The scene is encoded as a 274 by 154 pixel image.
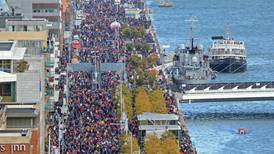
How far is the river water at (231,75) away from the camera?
2726 inches

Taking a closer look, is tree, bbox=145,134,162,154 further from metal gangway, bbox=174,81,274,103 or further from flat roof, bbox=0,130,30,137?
metal gangway, bbox=174,81,274,103

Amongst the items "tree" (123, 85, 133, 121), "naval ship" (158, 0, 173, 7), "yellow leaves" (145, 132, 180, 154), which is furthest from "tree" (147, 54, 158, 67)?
"naval ship" (158, 0, 173, 7)

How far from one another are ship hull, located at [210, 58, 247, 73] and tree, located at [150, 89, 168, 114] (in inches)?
1329

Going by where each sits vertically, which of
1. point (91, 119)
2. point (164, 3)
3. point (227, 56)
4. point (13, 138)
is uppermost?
point (13, 138)

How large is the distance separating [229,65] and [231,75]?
5.59 ft

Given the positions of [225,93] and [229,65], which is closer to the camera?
[225,93]

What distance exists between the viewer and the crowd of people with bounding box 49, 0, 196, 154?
5412 centimetres

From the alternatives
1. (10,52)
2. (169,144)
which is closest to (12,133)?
(10,52)

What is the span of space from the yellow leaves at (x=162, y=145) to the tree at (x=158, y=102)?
22.7 ft

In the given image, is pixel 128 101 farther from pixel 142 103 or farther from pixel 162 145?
pixel 162 145

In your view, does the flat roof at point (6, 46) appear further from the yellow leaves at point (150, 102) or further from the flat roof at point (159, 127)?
the yellow leaves at point (150, 102)

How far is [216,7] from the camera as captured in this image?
162 meters

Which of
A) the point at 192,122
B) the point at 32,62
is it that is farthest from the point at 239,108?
the point at 32,62

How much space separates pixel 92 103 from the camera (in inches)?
2518
